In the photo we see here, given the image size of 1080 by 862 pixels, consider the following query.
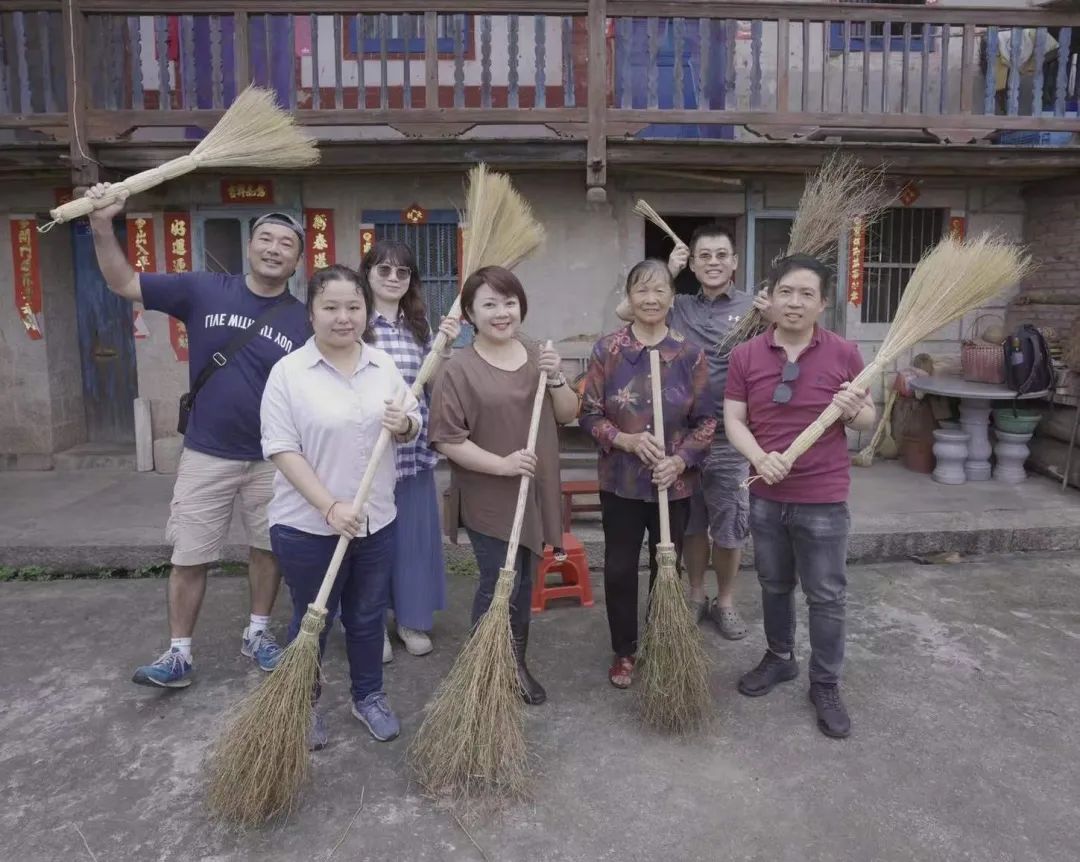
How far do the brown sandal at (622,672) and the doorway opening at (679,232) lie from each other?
413 centimetres

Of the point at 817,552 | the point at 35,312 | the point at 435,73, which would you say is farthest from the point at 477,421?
the point at 35,312

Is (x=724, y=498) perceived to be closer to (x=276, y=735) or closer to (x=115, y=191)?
(x=276, y=735)

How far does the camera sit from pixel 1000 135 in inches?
256

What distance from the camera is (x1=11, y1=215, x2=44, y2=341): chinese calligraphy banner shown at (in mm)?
6531

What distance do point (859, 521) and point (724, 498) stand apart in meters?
1.92

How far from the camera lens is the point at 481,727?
2.48m

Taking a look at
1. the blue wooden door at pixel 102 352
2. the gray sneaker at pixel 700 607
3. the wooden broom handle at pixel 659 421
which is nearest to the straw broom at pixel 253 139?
the wooden broom handle at pixel 659 421

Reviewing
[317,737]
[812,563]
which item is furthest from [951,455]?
[317,737]

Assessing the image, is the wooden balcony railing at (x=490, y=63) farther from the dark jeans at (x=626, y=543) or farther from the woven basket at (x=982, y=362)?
Answer: the dark jeans at (x=626, y=543)

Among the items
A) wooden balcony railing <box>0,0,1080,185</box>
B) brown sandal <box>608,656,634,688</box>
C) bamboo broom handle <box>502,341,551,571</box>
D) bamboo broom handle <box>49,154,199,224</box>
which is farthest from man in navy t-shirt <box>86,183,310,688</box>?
wooden balcony railing <box>0,0,1080,185</box>

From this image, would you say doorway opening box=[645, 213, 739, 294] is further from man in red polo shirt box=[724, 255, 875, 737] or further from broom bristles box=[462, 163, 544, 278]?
man in red polo shirt box=[724, 255, 875, 737]

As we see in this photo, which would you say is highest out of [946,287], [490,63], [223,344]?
[490,63]

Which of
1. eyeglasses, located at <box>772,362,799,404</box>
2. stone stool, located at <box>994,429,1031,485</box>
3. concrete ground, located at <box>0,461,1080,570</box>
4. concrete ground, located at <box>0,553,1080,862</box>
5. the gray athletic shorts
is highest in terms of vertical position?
eyeglasses, located at <box>772,362,799,404</box>

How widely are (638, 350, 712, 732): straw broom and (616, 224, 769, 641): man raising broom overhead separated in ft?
1.80
